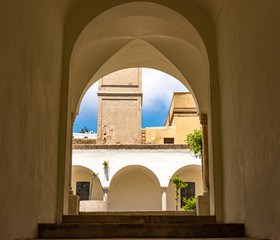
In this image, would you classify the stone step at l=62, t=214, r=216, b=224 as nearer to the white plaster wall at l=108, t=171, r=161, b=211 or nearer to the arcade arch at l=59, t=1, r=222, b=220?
the arcade arch at l=59, t=1, r=222, b=220

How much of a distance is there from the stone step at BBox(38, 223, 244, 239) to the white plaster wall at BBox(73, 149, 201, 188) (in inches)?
754

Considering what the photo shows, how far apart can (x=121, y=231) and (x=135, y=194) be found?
20.9 meters

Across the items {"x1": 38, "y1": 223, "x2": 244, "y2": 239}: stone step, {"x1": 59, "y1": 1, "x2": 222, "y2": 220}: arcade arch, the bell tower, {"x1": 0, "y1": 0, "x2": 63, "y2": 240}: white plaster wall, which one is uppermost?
the bell tower

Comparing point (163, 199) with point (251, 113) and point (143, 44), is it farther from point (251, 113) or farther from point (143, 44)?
point (251, 113)

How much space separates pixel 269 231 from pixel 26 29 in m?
3.43

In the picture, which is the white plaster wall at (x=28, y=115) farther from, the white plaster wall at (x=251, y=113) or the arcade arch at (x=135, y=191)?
the arcade arch at (x=135, y=191)

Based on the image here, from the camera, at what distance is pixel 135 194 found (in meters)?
25.7

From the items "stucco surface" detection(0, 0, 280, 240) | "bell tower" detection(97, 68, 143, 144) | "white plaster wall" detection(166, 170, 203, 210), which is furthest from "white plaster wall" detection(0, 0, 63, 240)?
"bell tower" detection(97, 68, 143, 144)

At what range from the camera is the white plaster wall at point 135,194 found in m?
25.6

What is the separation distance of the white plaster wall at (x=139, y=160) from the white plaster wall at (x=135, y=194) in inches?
66.3

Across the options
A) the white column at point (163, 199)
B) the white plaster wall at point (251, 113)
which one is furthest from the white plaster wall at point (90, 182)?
the white plaster wall at point (251, 113)

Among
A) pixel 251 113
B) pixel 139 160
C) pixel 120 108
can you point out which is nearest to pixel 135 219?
pixel 251 113

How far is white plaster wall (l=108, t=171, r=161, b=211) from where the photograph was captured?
2559 cm

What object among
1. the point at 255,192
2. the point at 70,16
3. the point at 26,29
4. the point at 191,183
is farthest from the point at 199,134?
the point at 191,183
